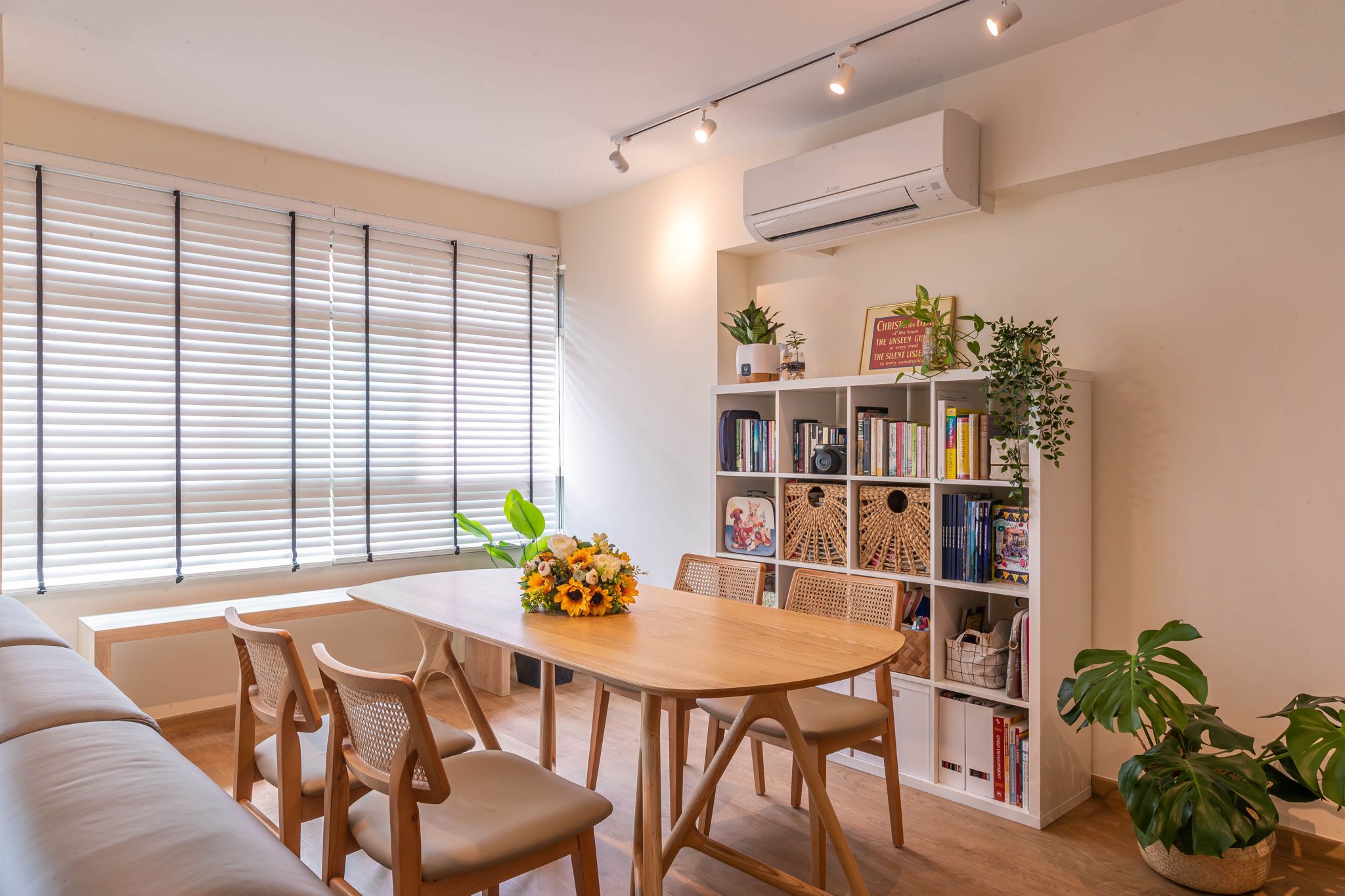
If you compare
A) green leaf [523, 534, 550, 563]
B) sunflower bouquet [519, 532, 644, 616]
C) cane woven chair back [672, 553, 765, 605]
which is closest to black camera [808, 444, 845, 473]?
cane woven chair back [672, 553, 765, 605]

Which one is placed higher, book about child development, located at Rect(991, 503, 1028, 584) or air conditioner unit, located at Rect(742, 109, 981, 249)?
air conditioner unit, located at Rect(742, 109, 981, 249)

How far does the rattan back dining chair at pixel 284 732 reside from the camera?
77.5 inches

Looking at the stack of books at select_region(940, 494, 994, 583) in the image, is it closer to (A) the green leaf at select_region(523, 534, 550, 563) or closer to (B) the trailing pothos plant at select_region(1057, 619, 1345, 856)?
(B) the trailing pothos plant at select_region(1057, 619, 1345, 856)

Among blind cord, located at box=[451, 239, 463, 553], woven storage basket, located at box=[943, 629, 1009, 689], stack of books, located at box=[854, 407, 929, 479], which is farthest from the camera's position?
blind cord, located at box=[451, 239, 463, 553]

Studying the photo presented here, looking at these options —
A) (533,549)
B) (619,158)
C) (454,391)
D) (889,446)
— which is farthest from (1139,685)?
(454,391)

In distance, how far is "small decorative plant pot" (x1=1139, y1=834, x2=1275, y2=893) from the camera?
2.41 m

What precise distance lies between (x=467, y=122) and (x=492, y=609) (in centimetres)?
236

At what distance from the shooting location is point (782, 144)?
396 cm

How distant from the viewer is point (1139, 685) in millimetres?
2496

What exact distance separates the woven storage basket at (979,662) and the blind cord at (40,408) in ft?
12.4

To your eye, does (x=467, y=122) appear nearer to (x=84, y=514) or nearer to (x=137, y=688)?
(x=84, y=514)

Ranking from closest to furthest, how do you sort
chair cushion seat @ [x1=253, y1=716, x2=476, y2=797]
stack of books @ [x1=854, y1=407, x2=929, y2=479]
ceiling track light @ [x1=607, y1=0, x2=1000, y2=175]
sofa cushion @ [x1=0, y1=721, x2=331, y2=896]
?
sofa cushion @ [x1=0, y1=721, x2=331, y2=896], chair cushion seat @ [x1=253, y1=716, x2=476, y2=797], ceiling track light @ [x1=607, y1=0, x2=1000, y2=175], stack of books @ [x1=854, y1=407, x2=929, y2=479]

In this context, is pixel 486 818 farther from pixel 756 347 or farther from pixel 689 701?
pixel 756 347

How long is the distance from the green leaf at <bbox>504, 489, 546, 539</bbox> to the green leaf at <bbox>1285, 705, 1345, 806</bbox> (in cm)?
347
